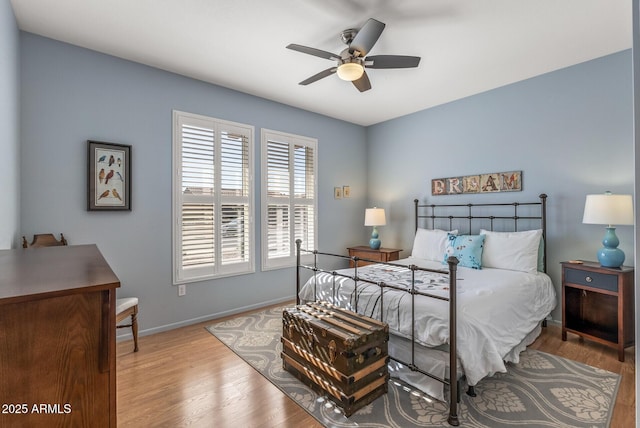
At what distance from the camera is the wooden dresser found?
747 millimetres

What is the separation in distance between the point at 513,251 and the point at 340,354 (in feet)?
7.98

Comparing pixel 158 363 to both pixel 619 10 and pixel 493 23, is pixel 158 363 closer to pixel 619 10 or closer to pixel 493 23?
pixel 493 23

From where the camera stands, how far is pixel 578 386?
7.39 ft

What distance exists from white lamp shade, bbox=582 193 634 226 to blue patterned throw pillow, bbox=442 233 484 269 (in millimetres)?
1015

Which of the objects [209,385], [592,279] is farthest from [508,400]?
[209,385]

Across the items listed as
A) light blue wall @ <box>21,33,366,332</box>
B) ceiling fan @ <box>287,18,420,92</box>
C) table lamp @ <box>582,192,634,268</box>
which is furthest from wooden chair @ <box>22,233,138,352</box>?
table lamp @ <box>582,192,634,268</box>

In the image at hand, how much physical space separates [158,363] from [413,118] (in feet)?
15.0

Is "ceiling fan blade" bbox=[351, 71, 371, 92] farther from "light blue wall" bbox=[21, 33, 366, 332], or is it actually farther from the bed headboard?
the bed headboard

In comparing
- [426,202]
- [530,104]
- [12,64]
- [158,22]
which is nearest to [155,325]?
[12,64]

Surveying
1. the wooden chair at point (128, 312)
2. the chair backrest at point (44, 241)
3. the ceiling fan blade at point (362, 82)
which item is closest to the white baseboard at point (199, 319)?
the wooden chair at point (128, 312)

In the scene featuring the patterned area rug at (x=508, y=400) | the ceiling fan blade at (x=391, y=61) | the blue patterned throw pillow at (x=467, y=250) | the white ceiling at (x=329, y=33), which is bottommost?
the patterned area rug at (x=508, y=400)

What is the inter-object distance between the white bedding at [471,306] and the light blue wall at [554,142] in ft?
2.41

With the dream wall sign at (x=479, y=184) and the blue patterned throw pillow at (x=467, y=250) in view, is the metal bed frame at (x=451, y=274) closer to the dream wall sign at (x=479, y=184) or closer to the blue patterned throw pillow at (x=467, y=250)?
the dream wall sign at (x=479, y=184)

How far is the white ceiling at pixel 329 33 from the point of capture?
91.0 inches
